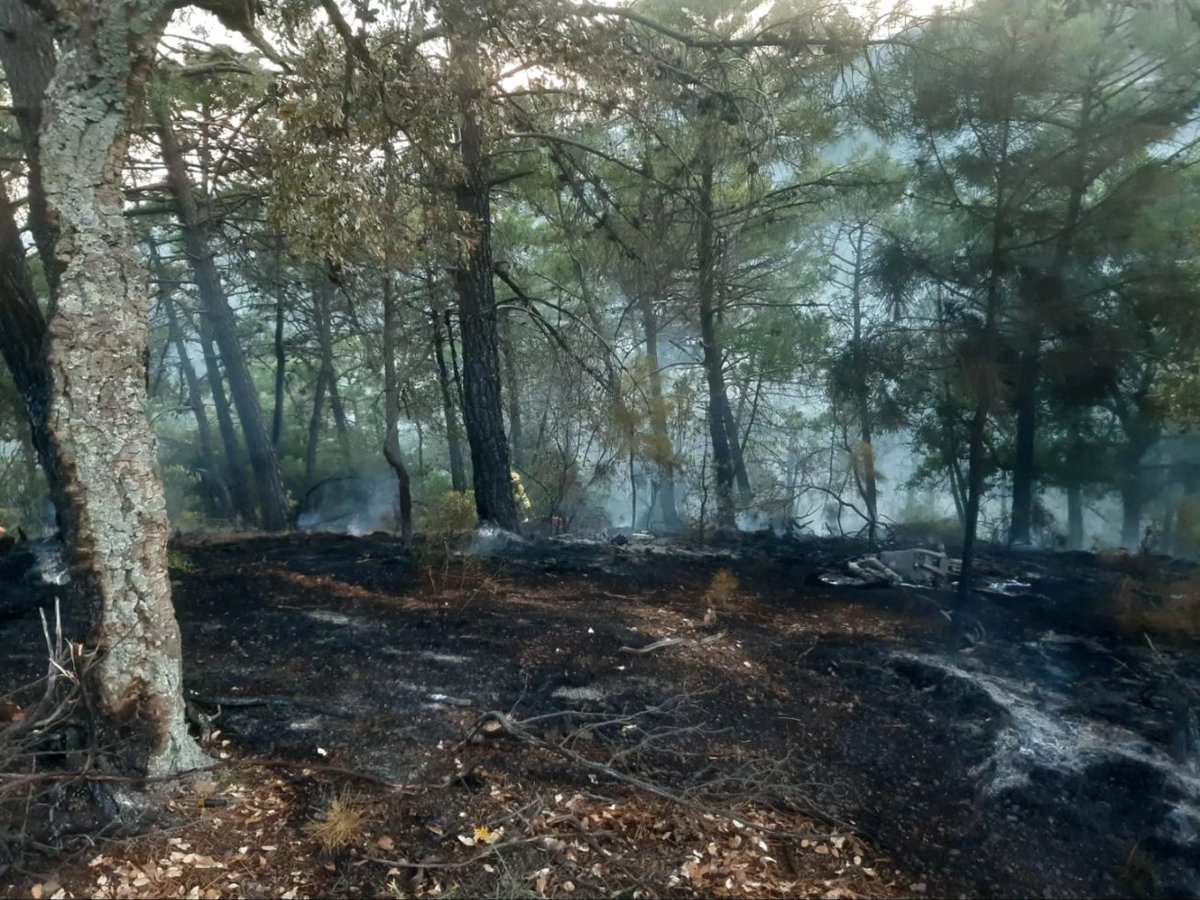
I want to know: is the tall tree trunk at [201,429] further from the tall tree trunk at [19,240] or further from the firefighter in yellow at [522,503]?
the tall tree trunk at [19,240]

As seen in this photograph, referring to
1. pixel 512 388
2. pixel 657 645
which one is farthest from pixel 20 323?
pixel 512 388

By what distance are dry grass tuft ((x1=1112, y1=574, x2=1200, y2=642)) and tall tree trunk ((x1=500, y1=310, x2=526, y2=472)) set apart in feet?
19.2

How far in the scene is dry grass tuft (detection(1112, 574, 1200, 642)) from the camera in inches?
231

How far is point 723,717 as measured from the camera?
4.23 meters

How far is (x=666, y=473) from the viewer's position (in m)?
11.8

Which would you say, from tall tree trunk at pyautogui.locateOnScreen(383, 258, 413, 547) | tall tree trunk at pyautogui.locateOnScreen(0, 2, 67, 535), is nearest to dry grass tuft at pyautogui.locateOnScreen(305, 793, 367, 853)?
tall tree trunk at pyautogui.locateOnScreen(0, 2, 67, 535)

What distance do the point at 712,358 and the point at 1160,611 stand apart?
8.91 metres

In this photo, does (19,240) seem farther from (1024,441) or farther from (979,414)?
(1024,441)

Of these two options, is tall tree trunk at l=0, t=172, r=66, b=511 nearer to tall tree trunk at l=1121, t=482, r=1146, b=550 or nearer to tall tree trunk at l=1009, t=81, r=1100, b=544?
tall tree trunk at l=1009, t=81, r=1100, b=544

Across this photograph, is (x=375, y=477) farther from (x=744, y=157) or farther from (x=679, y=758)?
(x=679, y=758)

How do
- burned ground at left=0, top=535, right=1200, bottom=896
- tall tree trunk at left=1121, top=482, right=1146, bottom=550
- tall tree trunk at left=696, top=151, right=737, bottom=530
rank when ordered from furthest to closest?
tall tree trunk at left=1121, top=482, right=1146, bottom=550, tall tree trunk at left=696, top=151, right=737, bottom=530, burned ground at left=0, top=535, right=1200, bottom=896

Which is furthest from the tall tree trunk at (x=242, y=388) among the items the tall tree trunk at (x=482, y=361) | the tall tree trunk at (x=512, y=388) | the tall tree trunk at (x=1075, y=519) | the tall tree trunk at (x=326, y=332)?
the tall tree trunk at (x=1075, y=519)

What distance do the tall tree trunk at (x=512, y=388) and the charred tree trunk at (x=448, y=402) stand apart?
0.68 m

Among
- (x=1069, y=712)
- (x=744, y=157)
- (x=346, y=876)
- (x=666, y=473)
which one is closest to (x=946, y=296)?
(x=744, y=157)
